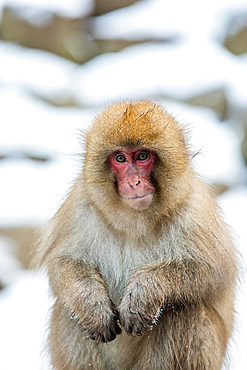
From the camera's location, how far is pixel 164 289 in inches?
143

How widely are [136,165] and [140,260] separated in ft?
2.62

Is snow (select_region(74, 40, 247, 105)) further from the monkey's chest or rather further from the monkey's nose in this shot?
the monkey's nose

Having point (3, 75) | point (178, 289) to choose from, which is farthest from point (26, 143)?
point (178, 289)

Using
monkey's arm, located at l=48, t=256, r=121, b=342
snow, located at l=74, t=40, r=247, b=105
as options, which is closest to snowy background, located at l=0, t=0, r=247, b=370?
snow, located at l=74, t=40, r=247, b=105

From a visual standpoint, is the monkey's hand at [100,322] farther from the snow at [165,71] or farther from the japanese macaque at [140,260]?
the snow at [165,71]

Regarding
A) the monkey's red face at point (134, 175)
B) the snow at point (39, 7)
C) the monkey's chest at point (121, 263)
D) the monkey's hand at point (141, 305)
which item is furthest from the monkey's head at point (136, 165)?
the snow at point (39, 7)

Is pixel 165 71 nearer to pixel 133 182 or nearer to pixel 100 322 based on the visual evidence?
pixel 133 182

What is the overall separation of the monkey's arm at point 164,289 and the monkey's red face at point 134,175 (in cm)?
53

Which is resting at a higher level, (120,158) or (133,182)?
(120,158)

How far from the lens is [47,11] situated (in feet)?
44.9

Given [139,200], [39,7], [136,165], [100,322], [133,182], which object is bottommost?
[100,322]

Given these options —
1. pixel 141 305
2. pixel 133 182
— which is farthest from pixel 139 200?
pixel 141 305

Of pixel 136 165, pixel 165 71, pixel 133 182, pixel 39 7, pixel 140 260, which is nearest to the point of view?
pixel 133 182

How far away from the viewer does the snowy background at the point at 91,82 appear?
9.59 metres
